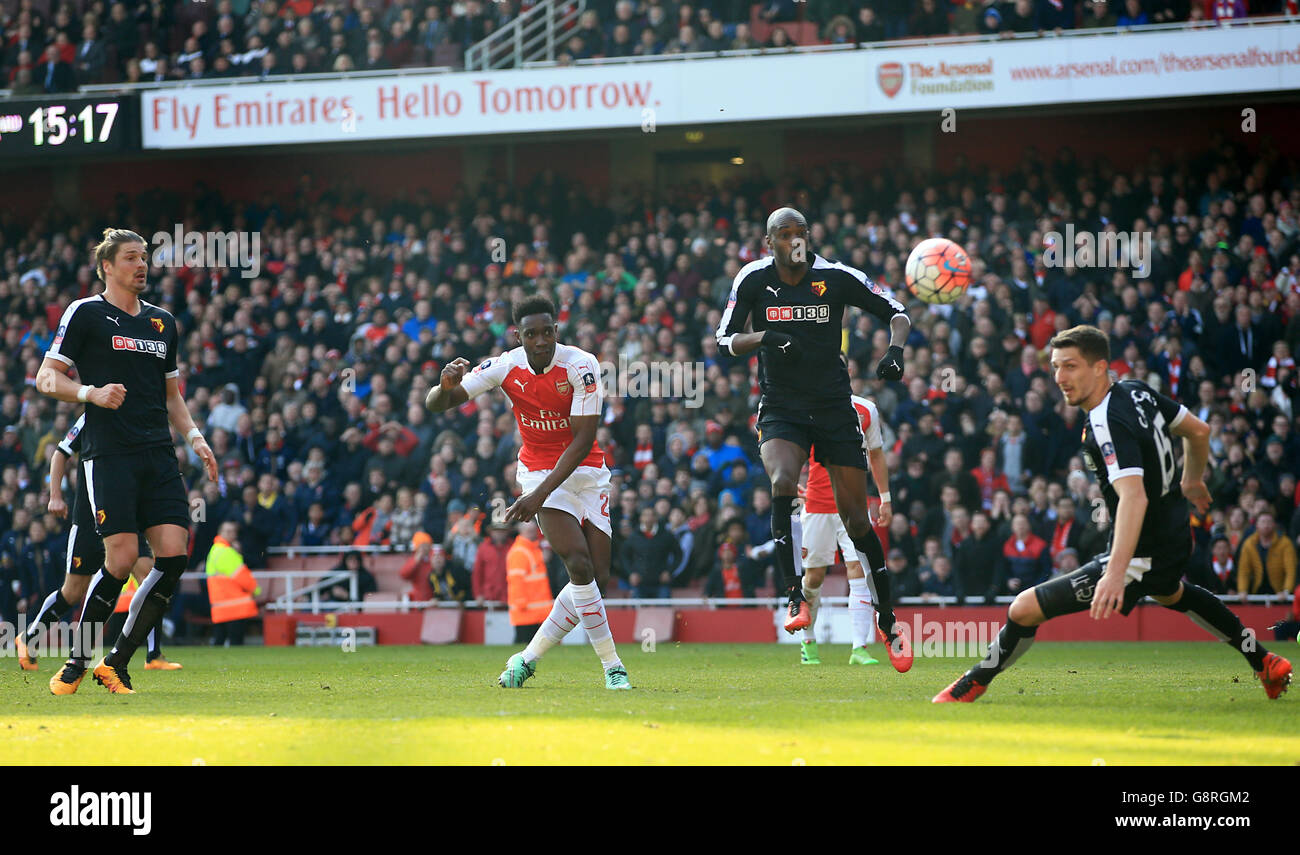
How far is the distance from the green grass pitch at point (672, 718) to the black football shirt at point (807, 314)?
6.09 ft

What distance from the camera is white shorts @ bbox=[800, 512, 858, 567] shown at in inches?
467

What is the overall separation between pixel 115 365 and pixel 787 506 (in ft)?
13.3

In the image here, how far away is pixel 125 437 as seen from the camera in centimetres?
872

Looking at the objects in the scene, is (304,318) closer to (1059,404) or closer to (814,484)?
(1059,404)

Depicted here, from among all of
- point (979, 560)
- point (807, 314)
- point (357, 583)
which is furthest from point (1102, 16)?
point (807, 314)

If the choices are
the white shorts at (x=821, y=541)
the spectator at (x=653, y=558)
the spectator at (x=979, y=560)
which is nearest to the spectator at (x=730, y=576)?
the spectator at (x=653, y=558)

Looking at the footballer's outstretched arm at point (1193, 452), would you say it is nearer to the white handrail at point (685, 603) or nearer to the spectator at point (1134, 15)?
the white handrail at point (685, 603)

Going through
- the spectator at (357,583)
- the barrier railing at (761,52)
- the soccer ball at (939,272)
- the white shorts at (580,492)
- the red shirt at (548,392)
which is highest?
the barrier railing at (761,52)

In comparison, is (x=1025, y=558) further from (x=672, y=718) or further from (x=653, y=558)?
(x=672, y=718)

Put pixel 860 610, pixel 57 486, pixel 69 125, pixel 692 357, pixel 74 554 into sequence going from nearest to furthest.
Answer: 1. pixel 74 554
2. pixel 57 486
3. pixel 860 610
4. pixel 692 357
5. pixel 69 125

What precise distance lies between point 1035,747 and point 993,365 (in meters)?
13.4

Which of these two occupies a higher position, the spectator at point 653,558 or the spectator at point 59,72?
the spectator at point 59,72

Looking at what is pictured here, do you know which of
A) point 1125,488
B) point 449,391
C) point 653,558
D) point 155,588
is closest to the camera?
point 1125,488

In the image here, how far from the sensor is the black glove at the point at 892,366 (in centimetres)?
914
